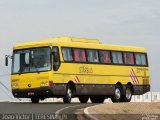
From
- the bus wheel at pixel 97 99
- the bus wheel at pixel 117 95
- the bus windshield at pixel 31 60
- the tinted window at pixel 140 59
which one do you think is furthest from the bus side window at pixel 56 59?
the tinted window at pixel 140 59

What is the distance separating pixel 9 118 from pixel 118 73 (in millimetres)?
19379

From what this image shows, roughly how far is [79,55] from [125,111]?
9.06 metres

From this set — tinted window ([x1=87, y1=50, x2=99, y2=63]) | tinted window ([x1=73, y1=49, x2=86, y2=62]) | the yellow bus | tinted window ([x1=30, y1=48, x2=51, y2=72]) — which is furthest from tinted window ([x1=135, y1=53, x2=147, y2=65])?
tinted window ([x1=30, y1=48, x2=51, y2=72])

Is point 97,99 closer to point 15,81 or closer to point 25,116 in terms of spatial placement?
point 15,81

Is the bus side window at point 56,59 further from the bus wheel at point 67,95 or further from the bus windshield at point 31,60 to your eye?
the bus wheel at point 67,95

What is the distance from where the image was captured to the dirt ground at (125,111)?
2260 centimetres

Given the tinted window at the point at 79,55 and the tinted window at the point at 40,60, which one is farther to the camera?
the tinted window at the point at 79,55

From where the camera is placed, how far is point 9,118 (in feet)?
63.9

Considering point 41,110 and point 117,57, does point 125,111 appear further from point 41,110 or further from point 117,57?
point 117,57

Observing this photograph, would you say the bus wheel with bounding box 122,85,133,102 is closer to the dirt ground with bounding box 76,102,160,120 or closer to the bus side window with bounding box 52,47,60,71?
the dirt ground with bounding box 76,102,160,120

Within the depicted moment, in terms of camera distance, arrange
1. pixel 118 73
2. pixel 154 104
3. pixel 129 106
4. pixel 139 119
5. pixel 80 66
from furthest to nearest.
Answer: pixel 118 73
pixel 80 66
pixel 154 104
pixel 129 106
pixel 139 119

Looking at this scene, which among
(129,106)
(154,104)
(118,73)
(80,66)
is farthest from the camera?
(118,73)

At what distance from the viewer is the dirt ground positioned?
22597mm

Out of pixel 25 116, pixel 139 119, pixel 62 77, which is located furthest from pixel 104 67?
pixel 25 116
